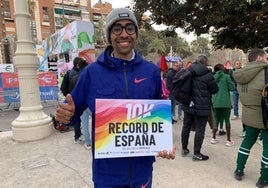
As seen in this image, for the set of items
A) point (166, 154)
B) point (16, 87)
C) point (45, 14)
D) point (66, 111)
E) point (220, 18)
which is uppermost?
point (45, 14)

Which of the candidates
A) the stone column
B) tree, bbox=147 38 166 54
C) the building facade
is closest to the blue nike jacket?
the stone column

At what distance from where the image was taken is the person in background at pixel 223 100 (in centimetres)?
554

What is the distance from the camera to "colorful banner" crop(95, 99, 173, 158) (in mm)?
1825

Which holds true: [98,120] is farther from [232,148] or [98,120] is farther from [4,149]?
[4,149]

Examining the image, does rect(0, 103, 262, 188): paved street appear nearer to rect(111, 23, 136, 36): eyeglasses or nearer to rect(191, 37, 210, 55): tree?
rect(111, 23, 136, 36): eyeglasses

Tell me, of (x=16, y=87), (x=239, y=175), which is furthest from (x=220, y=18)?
(x=16, y=87)

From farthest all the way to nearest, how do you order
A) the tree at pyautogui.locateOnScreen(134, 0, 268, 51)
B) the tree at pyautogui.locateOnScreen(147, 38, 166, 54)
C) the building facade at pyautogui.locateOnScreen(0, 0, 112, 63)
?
the tree at pyautogui.locateOnScreen(147, 38, 166, 54) < the building facade at pyautogui.locateOnScreen(0, 0, 112, 63) < the tree at pyautogui.locateOnScreen(134, 0, 268, 51)

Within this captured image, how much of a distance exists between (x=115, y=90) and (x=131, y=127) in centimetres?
29

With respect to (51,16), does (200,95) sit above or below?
below

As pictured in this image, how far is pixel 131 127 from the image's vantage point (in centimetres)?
190

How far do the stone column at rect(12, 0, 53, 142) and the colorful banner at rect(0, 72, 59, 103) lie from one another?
7151 millimetres

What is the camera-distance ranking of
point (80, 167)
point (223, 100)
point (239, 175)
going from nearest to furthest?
point (239, 175) → point (80, 167) → point (223, 100)

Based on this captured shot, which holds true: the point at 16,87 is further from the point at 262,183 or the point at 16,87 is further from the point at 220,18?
the point at 262,183

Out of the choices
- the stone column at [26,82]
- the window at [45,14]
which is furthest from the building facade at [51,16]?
the stone column at [26,82]
